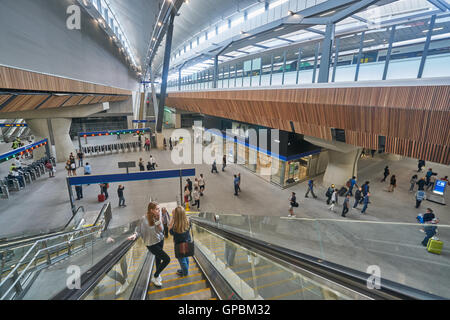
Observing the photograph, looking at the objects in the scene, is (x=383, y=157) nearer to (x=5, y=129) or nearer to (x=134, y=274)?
(x=134, y=274)

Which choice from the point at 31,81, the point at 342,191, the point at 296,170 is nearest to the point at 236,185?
the point at 296,170

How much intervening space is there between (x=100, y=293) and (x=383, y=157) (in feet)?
82.2

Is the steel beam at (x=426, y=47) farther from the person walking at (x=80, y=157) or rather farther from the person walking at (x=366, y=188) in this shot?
the person walking at (x=80, y=157)

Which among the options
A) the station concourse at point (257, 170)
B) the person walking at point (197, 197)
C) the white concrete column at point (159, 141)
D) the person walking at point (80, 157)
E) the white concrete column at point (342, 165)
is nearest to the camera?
the station concourse at point (257, 170)

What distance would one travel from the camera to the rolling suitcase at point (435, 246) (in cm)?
564

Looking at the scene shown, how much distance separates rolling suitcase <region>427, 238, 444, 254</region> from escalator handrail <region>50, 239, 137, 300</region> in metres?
7.70

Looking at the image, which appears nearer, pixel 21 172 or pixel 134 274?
pixel 134 274

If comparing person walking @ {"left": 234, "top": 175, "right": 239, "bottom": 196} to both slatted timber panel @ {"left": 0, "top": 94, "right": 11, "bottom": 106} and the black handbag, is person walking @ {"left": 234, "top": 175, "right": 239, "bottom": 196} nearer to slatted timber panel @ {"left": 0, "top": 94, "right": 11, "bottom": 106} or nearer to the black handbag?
the black handbag

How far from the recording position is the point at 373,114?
681cm

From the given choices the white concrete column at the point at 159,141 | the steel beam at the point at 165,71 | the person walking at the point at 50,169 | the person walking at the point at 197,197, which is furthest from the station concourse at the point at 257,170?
the white concrete column at the point at 159,141

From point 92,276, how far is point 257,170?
14.7 metres

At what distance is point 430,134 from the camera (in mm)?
5887

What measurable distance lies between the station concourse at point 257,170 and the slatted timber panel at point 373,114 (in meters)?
0.04

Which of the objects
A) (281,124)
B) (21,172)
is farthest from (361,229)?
(21,172)
